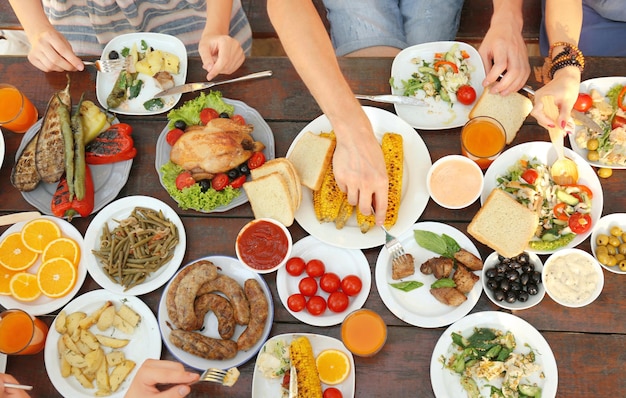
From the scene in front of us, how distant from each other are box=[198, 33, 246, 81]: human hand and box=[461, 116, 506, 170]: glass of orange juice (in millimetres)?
1302

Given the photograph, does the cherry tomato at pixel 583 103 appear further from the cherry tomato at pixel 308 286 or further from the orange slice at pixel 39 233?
the orange slice at pixel 39 233

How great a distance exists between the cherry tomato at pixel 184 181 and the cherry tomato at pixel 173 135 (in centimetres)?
23

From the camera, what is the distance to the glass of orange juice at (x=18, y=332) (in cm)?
226

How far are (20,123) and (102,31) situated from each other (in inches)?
33.4

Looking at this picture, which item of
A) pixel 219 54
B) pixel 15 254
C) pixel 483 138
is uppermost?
pixel 219 54

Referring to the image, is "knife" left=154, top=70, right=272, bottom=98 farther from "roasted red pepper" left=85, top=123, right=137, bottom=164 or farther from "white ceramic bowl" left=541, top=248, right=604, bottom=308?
"white ceramic bowl" left=541, top=248, right=604, bottom=308

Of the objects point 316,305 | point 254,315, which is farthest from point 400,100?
point 254,315

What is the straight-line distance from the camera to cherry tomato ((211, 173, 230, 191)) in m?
2.52

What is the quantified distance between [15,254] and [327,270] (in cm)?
160

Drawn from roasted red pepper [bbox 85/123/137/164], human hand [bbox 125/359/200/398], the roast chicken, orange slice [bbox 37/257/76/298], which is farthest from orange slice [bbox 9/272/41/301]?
the roast chicken

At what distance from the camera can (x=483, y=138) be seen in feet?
8.06

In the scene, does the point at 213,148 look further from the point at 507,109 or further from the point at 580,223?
A: the point at 580,223

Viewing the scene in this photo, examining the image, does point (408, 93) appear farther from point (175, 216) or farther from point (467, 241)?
point (175, 216)

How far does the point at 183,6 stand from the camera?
10.4ft
